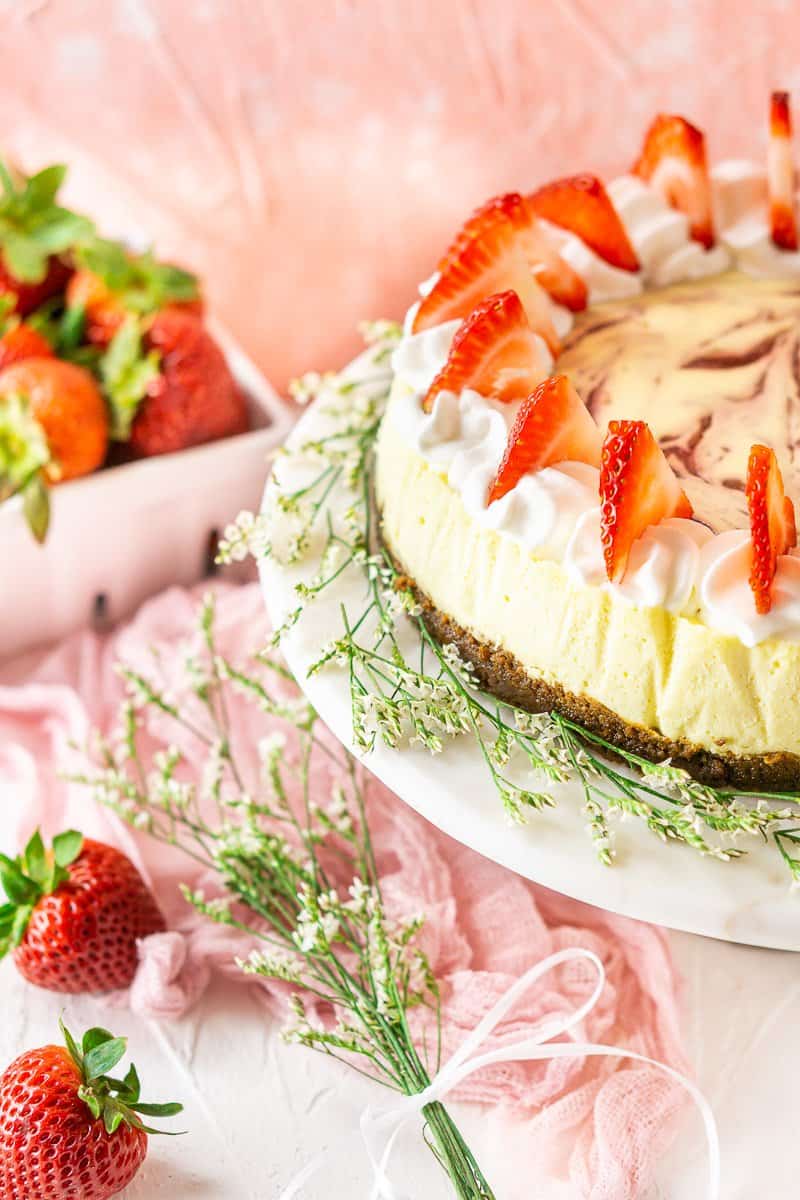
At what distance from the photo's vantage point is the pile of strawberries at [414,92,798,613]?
1.37m

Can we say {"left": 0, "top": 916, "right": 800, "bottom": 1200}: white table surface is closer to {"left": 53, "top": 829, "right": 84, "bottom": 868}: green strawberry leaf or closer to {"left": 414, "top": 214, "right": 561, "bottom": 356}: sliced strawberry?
{"left": 53, "top": 829, "right": 84, "bottom": 868}: green strawberry leaf

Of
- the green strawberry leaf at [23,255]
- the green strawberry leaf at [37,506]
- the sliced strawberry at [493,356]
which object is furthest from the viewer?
the green strawberry leaf at [23,255]

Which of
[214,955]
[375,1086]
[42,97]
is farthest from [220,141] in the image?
[375,1086]

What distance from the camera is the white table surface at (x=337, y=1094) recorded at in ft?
4.93

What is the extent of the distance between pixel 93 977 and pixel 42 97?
2.15 metres

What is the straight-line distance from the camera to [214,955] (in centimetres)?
173

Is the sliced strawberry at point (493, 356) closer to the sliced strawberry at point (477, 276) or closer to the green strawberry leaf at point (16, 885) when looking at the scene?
the sliced strawberry at point (477, 276)

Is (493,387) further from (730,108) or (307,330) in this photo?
(730,108)

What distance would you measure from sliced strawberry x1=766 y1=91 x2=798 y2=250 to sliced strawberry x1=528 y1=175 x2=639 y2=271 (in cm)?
23

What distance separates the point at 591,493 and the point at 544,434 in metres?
0.08

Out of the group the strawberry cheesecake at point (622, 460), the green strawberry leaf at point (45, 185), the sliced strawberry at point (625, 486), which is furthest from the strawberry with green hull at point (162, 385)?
the sliced strawberry at point (625, 486)

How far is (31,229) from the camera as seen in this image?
7.92 feet

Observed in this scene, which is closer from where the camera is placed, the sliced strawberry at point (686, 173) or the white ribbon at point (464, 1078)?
the white ribbon at point (464, 1078)

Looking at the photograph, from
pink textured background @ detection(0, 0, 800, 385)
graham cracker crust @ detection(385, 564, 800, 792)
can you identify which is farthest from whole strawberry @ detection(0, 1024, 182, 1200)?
pink textured background @ detection(0, 0, 800, 385)
